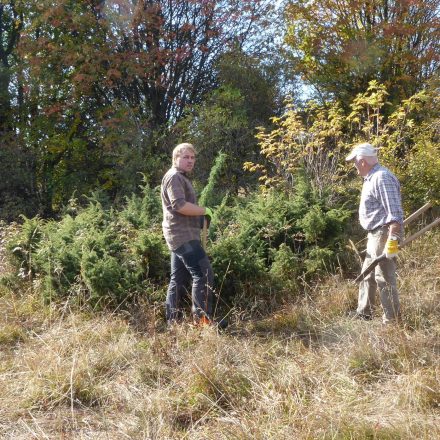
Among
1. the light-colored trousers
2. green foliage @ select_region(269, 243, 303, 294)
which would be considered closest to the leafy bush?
green foliage @ select_region(269, 243, 303, 294)

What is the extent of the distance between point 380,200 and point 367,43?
5535 millimetres

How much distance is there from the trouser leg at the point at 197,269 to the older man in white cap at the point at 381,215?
4.58 feet

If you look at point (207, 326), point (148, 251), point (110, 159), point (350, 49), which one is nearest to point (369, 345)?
point (207, 326)

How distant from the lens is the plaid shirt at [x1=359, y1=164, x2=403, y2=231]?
483 cm

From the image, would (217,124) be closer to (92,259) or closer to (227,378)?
(92,259)

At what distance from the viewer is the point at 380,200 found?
→ 495 centimetres

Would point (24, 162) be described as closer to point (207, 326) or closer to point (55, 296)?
point (55, 296)

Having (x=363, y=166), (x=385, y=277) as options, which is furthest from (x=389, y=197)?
(x=385, y=277)

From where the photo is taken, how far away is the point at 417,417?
342cm

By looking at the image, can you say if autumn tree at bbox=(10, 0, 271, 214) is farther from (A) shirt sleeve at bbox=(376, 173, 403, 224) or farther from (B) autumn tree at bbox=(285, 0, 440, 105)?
(A) shirt sleeve at bbox=(376, 173, 403, 224)

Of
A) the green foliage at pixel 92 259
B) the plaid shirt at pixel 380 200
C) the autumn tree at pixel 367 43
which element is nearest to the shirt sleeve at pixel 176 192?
the green foliage at pixel 92 259

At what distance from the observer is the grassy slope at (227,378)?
353cm

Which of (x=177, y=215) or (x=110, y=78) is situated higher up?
(x=110, y=78)

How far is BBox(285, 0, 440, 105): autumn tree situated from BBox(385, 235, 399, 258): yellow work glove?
5.71 meters
